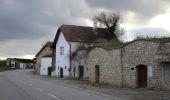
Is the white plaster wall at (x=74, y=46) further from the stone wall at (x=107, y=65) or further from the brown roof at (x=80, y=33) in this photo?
the stone wall at (x=107, y=65)

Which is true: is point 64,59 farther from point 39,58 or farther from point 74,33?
point 39,58

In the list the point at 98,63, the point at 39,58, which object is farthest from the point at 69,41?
the point at 39,58

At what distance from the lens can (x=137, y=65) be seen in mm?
34438

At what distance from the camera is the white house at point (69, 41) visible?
65.5 metres

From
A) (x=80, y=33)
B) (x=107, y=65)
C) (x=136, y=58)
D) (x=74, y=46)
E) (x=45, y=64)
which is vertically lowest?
(x=107, y=65)

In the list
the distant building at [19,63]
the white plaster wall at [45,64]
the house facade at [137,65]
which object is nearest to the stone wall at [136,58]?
the house facade at [137,65]

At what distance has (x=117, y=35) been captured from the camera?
7281 centimetres

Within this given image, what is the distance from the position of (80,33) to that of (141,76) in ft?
114

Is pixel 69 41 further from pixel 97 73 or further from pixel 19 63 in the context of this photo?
pixel 19 63

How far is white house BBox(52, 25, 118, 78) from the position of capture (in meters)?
65.5

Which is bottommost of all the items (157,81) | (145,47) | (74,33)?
(157,81)

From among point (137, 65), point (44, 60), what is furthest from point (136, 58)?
point (44, 60)

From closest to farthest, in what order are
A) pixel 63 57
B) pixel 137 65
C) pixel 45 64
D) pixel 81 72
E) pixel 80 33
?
pixel 137 65 → pixel 81 72 → pixel 63 57 → pixel 80 33 → pixel 45 64

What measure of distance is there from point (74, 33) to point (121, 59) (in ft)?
101
